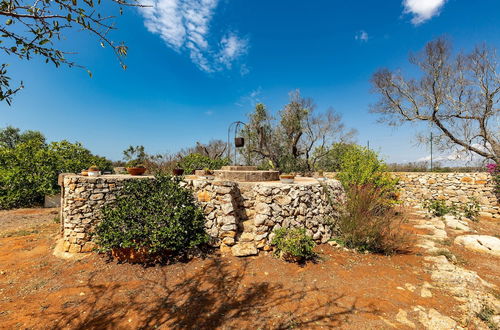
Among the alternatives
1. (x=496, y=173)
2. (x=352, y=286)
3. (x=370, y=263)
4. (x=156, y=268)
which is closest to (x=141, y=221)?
(x=156, y=268)

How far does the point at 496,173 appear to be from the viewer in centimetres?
1061

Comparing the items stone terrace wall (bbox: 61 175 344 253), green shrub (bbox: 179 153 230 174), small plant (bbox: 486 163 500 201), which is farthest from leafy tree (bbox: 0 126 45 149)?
small plant (bbox: 486 163 500 201)

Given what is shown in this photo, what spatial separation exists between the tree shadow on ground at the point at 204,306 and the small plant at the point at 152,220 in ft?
2.62

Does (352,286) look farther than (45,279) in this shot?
No

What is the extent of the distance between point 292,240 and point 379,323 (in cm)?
217

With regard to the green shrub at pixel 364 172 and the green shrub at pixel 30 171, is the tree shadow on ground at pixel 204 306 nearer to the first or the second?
the green shrub at pixel 364 172

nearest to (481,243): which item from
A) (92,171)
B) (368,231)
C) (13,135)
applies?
(368,231)

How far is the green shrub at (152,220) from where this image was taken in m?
4.93

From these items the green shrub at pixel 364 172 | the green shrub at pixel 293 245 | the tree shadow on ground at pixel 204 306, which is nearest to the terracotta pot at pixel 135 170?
the tree shadow on ground at pixel 204 306

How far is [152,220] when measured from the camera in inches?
201

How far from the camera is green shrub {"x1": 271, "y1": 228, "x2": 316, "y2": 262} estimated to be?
499cm

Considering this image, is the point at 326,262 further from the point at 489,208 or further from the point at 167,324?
the point at 489,208

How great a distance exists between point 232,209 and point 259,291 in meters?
2.27

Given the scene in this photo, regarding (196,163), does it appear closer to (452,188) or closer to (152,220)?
(152,220)
